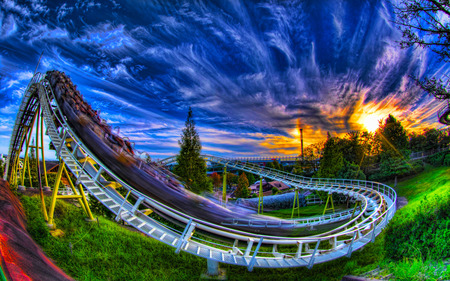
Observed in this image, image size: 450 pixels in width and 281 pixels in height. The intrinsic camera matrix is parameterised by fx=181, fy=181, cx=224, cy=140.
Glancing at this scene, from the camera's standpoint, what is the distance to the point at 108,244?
521 cm

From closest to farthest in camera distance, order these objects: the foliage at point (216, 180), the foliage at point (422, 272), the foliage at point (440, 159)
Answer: the foliage at point (422, 272)
the foliage at point (440, 159)
the foliage at point (216, 180)

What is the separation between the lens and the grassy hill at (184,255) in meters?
4.05

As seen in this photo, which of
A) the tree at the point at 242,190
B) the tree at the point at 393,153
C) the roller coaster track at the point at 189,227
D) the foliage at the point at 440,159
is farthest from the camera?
the tree at the point at 242,190

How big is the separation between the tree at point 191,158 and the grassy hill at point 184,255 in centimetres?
1215

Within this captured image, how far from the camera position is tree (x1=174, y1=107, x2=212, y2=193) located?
18141 millimetres

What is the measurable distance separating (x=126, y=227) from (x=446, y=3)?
1408 centimetres

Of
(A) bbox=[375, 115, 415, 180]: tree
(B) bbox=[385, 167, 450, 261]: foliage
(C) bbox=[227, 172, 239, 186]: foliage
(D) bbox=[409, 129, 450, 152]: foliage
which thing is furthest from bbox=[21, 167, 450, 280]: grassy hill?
(C) bbox=[227, 172, 239, 186]: foliage

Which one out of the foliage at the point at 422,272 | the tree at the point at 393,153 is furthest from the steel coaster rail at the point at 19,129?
the tree at the point at 393,153

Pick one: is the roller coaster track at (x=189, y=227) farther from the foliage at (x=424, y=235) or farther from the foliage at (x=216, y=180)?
the foliage at (x=216, y=180)

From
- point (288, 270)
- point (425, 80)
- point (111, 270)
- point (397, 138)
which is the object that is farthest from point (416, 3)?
point (397, 138)

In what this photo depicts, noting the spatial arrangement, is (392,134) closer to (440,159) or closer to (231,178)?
(440,159)

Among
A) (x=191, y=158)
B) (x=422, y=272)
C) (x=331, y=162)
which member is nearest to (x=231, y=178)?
(x=191, y=158)

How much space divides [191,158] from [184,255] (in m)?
13.3

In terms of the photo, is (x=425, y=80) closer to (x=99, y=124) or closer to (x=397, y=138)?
(x=99, y=124)
